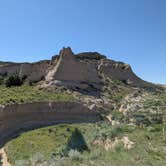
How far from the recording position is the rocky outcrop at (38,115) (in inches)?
915

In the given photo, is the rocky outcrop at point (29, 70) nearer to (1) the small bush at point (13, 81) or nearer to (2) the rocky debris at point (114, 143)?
(1) the small bush at point (13, 81)

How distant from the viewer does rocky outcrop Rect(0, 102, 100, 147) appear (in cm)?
2323

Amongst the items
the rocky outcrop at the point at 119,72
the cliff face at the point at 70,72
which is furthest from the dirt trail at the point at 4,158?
the rocky outcrop at the point at 119,72

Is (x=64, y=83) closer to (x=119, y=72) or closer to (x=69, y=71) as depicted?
(x=69, y=71)

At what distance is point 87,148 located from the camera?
46.5 ft

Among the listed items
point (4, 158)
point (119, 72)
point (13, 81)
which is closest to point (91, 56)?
point (119, 72)

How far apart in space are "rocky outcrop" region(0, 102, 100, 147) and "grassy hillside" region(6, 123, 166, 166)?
2.50 m

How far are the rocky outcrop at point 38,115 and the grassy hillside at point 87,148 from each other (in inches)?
98.4

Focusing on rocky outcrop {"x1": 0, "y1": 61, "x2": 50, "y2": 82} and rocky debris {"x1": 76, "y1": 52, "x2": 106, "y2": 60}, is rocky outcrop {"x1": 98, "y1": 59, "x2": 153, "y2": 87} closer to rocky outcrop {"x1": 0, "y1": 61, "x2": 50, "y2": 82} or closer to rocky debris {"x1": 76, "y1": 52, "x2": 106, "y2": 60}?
rocky debris {"x1": 76, "y1": 52, "x2": 106, "y2": 60}

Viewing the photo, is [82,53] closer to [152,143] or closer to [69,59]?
[69,59]

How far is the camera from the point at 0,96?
28938 mm

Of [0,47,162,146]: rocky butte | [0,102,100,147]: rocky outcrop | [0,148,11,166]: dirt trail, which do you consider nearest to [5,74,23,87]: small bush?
[0,47,162,146]: rocky butte

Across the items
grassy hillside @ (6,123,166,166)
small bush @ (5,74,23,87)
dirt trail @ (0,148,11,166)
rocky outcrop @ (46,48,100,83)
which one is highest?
rocky outcrop @ (46,48,100,83)

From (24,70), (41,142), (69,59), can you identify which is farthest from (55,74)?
(41,142)
